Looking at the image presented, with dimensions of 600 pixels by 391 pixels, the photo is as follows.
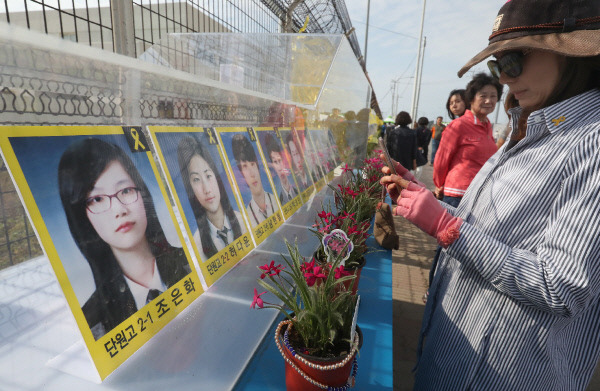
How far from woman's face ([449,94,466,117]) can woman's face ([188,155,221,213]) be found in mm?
3537

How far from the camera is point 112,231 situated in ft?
2.77

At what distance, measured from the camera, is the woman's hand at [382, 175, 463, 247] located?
0.91m

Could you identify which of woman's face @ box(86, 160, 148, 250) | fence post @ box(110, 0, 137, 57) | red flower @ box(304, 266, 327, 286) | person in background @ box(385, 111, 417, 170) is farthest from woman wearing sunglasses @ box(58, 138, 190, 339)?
person in background @ box(385, 111, 417, 170)

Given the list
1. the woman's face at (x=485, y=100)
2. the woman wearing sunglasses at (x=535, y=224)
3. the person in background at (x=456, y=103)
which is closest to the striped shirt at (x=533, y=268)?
the woman wearing sunglasses at (x=535, y=224)

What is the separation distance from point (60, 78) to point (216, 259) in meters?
0.74

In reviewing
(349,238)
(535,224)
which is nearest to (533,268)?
(535,224)

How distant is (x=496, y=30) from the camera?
3.05 ft

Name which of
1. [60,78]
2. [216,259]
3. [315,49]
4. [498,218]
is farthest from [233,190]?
[315,49]

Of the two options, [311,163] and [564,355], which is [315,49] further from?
[564,355]

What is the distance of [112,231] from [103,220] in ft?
0.12

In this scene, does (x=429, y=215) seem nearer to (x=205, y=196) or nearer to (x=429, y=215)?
(x=429, y=215)

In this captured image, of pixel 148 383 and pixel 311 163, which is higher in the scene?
pixel 311 163

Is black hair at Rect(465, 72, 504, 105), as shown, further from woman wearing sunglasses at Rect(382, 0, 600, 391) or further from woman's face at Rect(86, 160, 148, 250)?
woman's face at Rect(86, 160, 148, 250)

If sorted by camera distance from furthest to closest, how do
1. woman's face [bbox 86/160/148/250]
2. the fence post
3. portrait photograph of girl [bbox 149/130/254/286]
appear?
the fence post
portrait photograph of girl [bbox 149/130/254/286]
woman's face [bbox 86/160/148/250]
